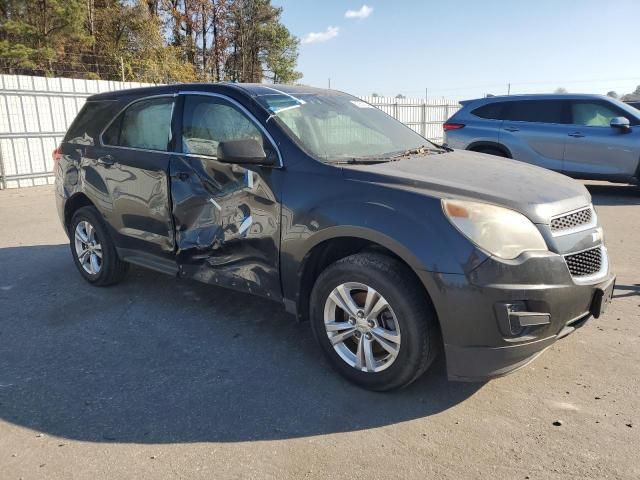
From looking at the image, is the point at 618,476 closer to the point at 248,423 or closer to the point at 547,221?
the point at 547,221

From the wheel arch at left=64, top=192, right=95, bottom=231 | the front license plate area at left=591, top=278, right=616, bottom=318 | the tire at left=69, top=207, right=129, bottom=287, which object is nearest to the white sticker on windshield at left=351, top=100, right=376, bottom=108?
the front license plate area at left=591, top=278, right=616, bottom=318

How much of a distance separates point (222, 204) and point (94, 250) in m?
1.96

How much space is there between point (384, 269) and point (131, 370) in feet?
5.96

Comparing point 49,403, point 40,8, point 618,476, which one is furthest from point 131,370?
point 40,8

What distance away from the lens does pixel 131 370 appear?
136 inches

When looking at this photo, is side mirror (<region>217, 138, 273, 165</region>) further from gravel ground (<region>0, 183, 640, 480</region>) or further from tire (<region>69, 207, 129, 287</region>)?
tire (<region>69, 207, 129, 287</region>)

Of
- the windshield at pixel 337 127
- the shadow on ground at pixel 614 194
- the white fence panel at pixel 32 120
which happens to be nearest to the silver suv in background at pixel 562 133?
the shadow on ground at pixel 614 194

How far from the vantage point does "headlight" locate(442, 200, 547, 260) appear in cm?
269

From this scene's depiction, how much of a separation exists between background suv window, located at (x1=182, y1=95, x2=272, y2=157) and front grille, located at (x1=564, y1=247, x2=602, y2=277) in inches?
83.2

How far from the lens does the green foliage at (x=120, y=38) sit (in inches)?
1000

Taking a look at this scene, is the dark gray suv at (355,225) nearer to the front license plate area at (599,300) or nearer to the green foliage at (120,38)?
the front license plate area at (599,300)

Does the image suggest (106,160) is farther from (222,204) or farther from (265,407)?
(265,407)

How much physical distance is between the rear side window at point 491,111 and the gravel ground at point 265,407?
240 inches

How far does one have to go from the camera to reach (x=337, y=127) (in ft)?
12.8
